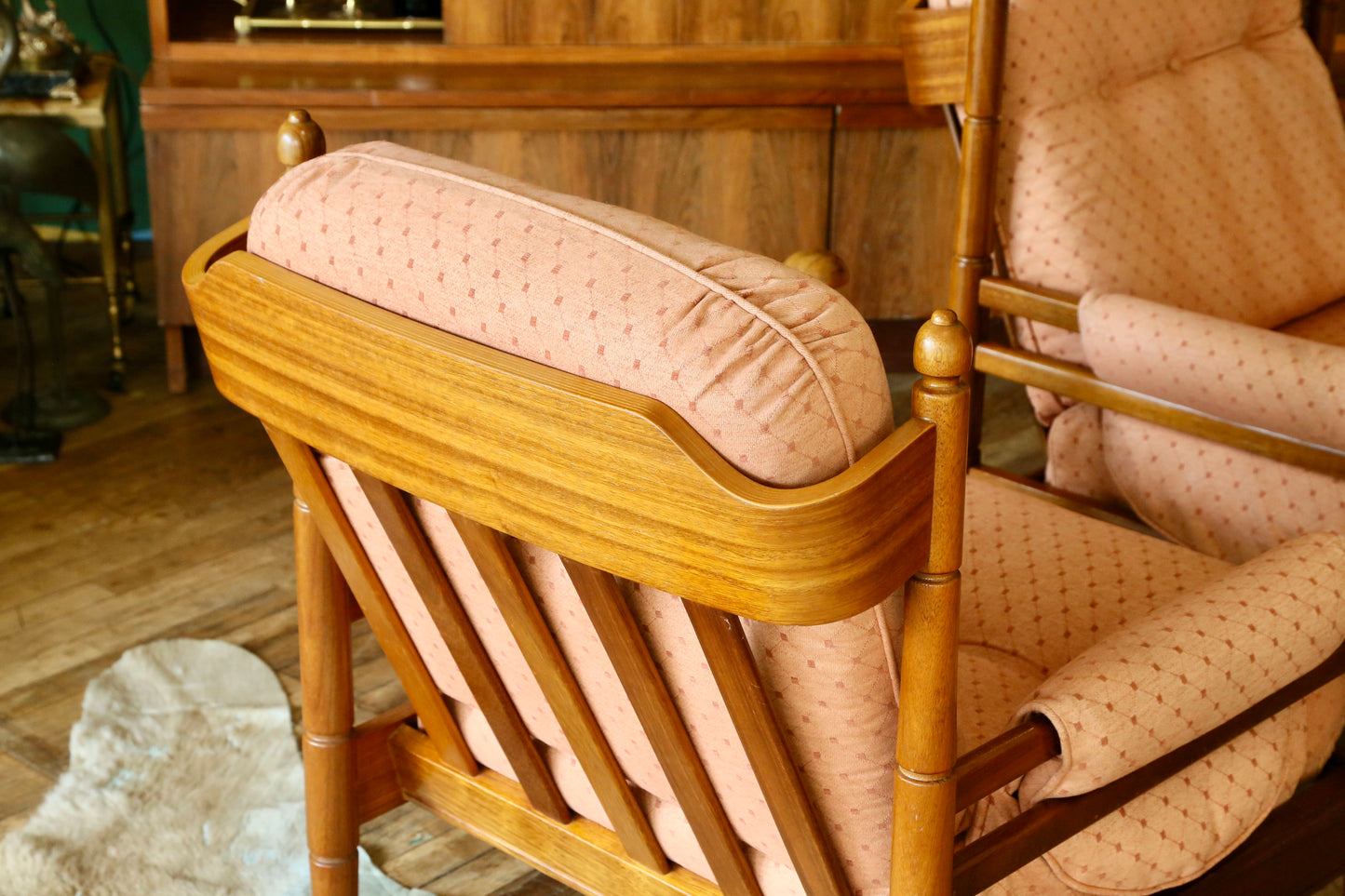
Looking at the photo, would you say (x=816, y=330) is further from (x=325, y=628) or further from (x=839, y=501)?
(x=325, y=628)

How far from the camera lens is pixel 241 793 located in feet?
5.59

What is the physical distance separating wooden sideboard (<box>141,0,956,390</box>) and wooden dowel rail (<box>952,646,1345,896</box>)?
1.98 meters

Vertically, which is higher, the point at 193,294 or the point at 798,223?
the point at 193,294

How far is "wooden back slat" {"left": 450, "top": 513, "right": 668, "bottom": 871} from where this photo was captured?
94 cm

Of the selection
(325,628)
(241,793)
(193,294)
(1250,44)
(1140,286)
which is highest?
(1250,44)

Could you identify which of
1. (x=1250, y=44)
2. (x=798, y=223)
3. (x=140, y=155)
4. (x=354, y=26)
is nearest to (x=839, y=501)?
(x=1250, y=44)

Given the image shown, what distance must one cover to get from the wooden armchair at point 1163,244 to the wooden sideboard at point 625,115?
36.3 inches

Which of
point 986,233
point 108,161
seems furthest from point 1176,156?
point 108,161

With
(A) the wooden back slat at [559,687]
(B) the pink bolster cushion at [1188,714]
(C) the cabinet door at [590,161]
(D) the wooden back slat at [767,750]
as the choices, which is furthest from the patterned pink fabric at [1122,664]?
(C) the cabinet door at [590,161]

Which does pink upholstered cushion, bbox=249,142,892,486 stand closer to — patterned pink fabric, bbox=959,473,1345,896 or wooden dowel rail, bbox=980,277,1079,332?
patterned pink fabric, bbox=959,473,1345,896

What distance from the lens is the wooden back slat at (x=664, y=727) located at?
872 millimetres

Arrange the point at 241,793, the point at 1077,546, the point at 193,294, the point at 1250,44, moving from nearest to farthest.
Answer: the point at 193,294, the point at 1077,546, the point at 241,793, the point at 1250,44

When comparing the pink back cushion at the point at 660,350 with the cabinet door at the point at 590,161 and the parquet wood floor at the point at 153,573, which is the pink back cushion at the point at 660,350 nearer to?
the parquet wood floor at the point at 153,573

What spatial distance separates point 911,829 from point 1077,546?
651 millimetres
